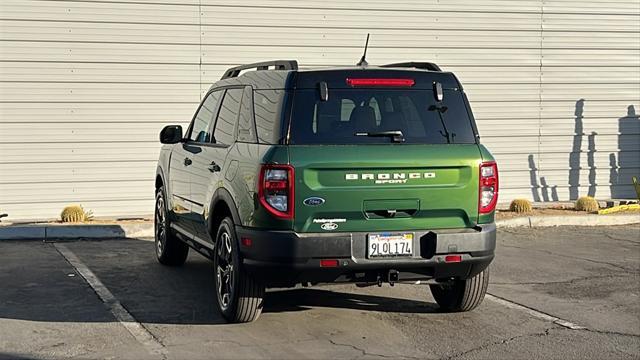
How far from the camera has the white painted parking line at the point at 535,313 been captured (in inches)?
277

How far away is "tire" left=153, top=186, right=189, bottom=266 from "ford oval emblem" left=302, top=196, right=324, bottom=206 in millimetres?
3129

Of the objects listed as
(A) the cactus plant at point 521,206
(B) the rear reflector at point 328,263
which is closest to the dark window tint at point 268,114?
Result: (B) the rear reflector at point 328,263

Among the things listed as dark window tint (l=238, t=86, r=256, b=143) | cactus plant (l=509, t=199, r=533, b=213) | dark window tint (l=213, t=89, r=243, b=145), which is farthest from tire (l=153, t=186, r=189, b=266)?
cactus plant (l=509, t=199, r=533, b=213)

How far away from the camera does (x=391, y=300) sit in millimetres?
7801

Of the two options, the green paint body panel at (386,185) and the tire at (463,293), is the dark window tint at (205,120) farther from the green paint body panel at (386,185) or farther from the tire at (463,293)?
the tire at (463,293)

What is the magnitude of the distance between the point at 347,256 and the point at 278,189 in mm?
656

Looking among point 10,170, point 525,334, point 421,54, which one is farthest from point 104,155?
point 525,334

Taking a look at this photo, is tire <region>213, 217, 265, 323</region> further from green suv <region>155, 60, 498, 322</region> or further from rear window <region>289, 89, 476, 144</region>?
rear window <region>289, 89, 476, 144</region>

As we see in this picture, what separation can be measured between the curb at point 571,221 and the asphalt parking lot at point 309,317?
9.41 ft

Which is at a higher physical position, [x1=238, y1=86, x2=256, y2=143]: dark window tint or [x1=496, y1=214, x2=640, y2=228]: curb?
[x1=238, y1=86, x2=256, y2=143]: dark window tint

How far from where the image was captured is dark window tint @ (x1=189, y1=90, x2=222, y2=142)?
8.08 metres

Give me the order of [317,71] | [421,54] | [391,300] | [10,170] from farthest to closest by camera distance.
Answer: [421,54] < [10,170] < [391,300] < [317,71]

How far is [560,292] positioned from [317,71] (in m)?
3.36

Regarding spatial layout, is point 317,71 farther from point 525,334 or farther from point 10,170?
point 10,170
